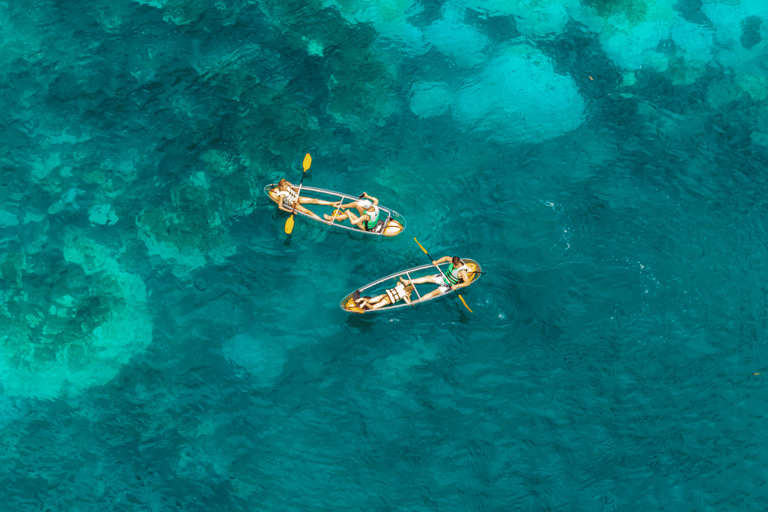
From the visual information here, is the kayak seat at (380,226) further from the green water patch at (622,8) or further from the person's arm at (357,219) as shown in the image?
the green water patch at (622,8)

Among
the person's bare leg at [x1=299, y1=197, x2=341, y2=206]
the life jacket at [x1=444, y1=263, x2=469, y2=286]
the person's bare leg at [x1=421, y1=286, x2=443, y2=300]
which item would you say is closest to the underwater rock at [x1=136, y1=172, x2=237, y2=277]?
the person's bare leg at [x1=299, y1=197, x2=341, y2=206]

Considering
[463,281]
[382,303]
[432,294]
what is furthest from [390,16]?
[382,303]

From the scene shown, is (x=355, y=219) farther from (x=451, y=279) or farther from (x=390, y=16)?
(x=390, y=16)

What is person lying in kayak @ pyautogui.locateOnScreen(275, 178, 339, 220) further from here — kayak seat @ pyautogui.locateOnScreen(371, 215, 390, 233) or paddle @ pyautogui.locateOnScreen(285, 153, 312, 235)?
kayak seat @ pyautogui.locateOnScreen(371, 215, 390, 233)

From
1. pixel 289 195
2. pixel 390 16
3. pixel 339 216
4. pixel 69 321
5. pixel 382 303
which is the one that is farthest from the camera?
pixel 390 16

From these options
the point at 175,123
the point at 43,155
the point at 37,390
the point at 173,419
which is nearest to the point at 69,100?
the point at 43,155
